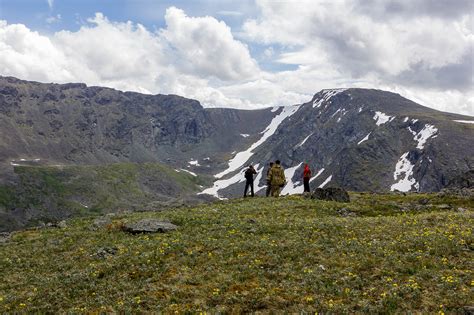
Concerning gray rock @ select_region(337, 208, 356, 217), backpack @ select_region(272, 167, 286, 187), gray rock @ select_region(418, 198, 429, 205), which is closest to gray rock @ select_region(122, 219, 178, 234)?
gray rock @ select_region(337, 208, 356, 217)

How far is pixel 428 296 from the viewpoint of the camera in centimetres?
1811

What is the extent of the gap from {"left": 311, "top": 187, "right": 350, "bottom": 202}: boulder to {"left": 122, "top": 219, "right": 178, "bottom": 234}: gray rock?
23327mm

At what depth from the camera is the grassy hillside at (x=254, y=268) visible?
1892cm

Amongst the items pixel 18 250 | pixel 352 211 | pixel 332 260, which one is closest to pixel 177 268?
pixel 332 260

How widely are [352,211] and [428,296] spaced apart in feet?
87.1

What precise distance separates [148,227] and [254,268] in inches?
574

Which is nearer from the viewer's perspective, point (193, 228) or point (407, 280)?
point (407, 280)

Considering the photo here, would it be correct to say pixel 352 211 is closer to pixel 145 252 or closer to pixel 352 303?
pixel 145 252

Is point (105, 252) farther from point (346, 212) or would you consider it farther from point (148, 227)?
point (346, 212)

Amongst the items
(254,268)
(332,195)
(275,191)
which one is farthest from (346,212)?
(254,268)

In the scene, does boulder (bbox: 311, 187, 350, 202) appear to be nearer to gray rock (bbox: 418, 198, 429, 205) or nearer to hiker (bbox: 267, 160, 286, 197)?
hiker (bbox: 267, 160, 286, 197)

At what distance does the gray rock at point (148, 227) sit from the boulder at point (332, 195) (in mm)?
23327

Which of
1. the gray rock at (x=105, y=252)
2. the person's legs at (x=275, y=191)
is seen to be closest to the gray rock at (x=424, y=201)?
the person's legs at (x=275, y=191)

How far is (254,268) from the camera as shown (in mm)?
23359
